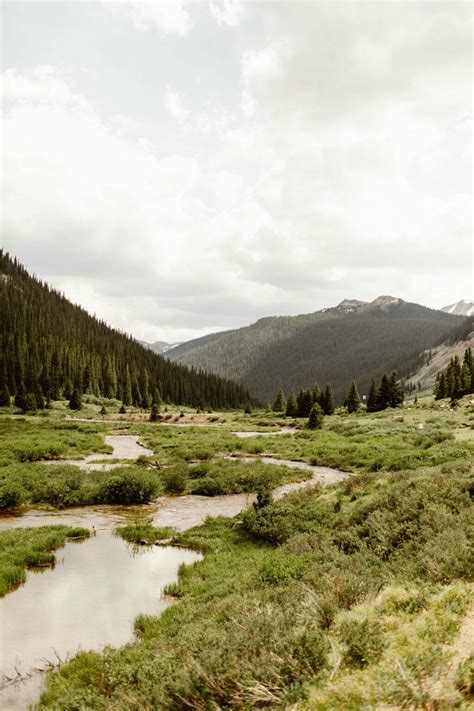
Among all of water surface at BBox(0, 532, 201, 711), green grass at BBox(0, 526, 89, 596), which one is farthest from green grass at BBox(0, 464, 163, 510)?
water surface at BBox(0, 532, 201, 711)

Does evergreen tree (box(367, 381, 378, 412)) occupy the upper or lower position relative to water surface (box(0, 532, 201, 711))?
upper

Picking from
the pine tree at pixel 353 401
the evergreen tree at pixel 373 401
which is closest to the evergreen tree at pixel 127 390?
the pine tree at pixel 353 401

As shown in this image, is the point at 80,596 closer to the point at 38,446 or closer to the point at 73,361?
the point at 38,446

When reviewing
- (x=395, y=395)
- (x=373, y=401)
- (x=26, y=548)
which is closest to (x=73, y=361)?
(x=373, y=401)

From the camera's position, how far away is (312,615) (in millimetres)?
8055

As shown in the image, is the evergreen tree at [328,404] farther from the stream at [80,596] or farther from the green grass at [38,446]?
the stream at [80,596]

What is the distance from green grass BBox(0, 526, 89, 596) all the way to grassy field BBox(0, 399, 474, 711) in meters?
2.76

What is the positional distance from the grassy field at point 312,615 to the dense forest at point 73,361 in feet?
263

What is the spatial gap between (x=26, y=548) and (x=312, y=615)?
1141 cm

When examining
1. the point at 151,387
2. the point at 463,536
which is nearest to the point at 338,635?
the point at 463,536

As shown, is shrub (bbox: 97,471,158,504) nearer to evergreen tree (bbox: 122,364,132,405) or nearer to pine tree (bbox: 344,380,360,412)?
pine tree (bbox: 344,380,360,412)

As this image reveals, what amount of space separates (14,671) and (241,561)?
744cm

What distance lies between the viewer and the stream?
915cm

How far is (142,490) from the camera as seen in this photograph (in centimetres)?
2328
